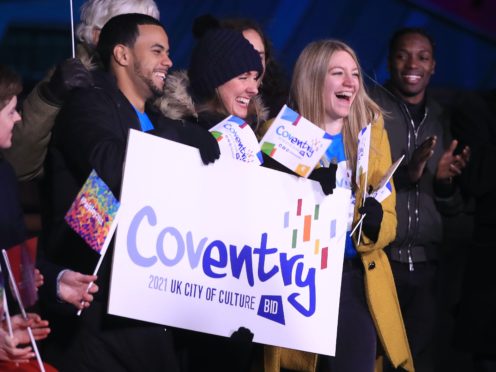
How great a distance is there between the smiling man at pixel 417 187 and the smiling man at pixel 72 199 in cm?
137

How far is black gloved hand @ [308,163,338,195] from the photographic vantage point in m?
3.58

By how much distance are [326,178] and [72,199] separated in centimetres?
86

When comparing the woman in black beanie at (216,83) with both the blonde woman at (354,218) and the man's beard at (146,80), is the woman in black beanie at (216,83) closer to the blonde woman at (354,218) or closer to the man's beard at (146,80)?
the man's beard at (146,80)

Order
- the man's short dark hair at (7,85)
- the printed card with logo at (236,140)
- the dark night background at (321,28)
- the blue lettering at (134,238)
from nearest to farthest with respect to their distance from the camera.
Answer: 1. the man's short dark hair at (7,85)
2. the blue lettering at (134,238)
3. the printed card with logo at (236,140)
4. the dark night background at (321,28)

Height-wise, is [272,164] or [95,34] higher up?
[95,34]

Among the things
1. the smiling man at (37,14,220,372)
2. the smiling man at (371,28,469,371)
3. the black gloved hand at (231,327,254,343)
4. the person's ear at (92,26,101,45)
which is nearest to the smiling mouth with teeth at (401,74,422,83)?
the smiling man at (371,28,469,371)

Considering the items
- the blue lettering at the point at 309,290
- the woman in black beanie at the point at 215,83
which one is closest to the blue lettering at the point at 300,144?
the woman in black beanie at the point at 215,83

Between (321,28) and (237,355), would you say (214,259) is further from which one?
(321,28)

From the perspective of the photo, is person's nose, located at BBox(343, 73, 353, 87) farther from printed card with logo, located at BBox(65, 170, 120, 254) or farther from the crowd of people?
printed card with logo, located at BBox(65, 170, 120, 254)

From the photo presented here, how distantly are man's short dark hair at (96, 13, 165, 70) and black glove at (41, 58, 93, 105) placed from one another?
13 cm

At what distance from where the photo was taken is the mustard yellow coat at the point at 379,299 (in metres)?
3.85

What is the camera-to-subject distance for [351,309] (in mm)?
3830

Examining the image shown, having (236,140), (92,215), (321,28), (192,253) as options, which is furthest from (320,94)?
(321,28)

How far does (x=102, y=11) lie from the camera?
13.4 feet
